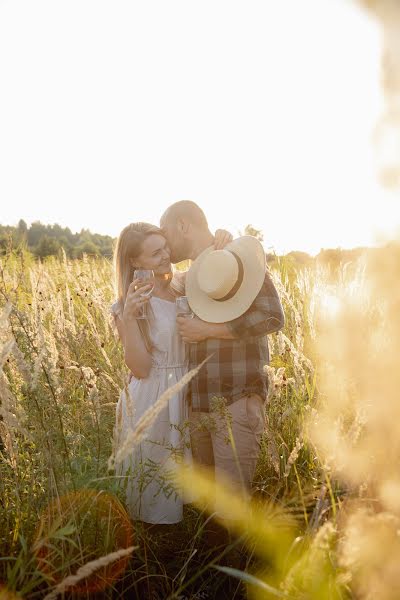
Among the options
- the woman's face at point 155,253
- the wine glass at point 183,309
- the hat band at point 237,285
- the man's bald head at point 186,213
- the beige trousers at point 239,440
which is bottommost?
the beige trousers at point 239,440

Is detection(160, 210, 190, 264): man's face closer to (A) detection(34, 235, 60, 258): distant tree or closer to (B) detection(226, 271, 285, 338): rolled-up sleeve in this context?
(B) detection(226, 271, 285, 338): rolled-up sleeve

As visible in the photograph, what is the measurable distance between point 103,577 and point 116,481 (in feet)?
1.32

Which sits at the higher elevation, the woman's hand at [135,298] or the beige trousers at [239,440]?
the woman's hand at [135,298]

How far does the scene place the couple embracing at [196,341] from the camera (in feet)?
8.59

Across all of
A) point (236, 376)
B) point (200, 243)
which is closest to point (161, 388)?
point (236, 376)

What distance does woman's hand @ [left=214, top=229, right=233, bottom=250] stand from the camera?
9.77 feet

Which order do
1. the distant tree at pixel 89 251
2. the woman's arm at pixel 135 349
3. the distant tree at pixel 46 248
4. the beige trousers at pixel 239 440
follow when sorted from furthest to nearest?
the distant tree at pixel 46 248, the distant tree at pixel 89 251, the woman's arm at pixel 135 349, the beige trousers at pixel 239 440

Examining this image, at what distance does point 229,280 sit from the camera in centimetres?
268

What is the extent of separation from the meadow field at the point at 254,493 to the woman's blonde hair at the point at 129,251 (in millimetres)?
494

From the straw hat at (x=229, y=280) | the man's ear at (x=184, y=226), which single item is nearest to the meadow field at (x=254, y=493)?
the straw hat at (x=229, y=280)

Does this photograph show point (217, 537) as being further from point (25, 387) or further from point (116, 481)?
point (25, 387)

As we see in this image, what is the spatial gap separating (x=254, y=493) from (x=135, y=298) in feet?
4.29

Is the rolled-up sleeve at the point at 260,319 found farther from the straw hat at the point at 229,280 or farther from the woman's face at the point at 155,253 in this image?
the woman's face at the point at 155,253

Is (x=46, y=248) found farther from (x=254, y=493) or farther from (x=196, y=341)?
(x=254, y=493)
